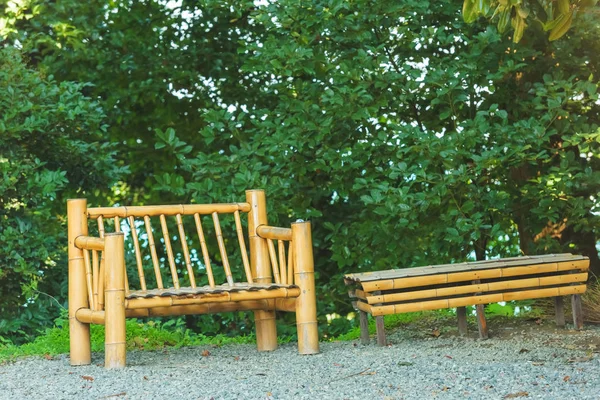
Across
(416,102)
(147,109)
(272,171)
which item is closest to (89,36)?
(147,109)

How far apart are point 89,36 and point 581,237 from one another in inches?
190

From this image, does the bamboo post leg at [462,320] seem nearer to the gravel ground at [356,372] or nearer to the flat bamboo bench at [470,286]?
the flat bamboo bench at [470,286]

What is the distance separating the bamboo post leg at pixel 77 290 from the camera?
17.3 feet

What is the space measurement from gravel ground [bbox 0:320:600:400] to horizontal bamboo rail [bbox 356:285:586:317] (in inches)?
9.1

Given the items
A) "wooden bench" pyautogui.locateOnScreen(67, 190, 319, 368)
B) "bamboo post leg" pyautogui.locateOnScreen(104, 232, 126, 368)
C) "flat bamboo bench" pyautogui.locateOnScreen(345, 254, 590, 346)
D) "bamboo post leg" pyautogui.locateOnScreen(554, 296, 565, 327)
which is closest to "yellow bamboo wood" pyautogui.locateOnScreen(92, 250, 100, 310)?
"wooden bench" pyautogui.locateOnScreen(67, 190, 319, 368)

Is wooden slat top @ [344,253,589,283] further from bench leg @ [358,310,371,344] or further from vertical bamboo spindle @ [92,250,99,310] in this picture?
vertical bamboo spindle @ [92,250,99,310]

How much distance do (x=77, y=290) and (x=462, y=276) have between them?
7.51 feet

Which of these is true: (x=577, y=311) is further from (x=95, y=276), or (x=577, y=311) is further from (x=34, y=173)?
(x=34, y=173)

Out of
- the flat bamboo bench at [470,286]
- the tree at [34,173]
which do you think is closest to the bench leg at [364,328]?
the flat bamboo bench at [470,286]

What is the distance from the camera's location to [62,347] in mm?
5949

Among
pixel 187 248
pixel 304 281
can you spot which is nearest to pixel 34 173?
pixel 187 248

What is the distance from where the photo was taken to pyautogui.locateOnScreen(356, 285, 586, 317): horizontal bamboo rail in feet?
17.8

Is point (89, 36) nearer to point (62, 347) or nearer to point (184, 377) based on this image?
point (62, 347)

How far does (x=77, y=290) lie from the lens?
5336 mm
